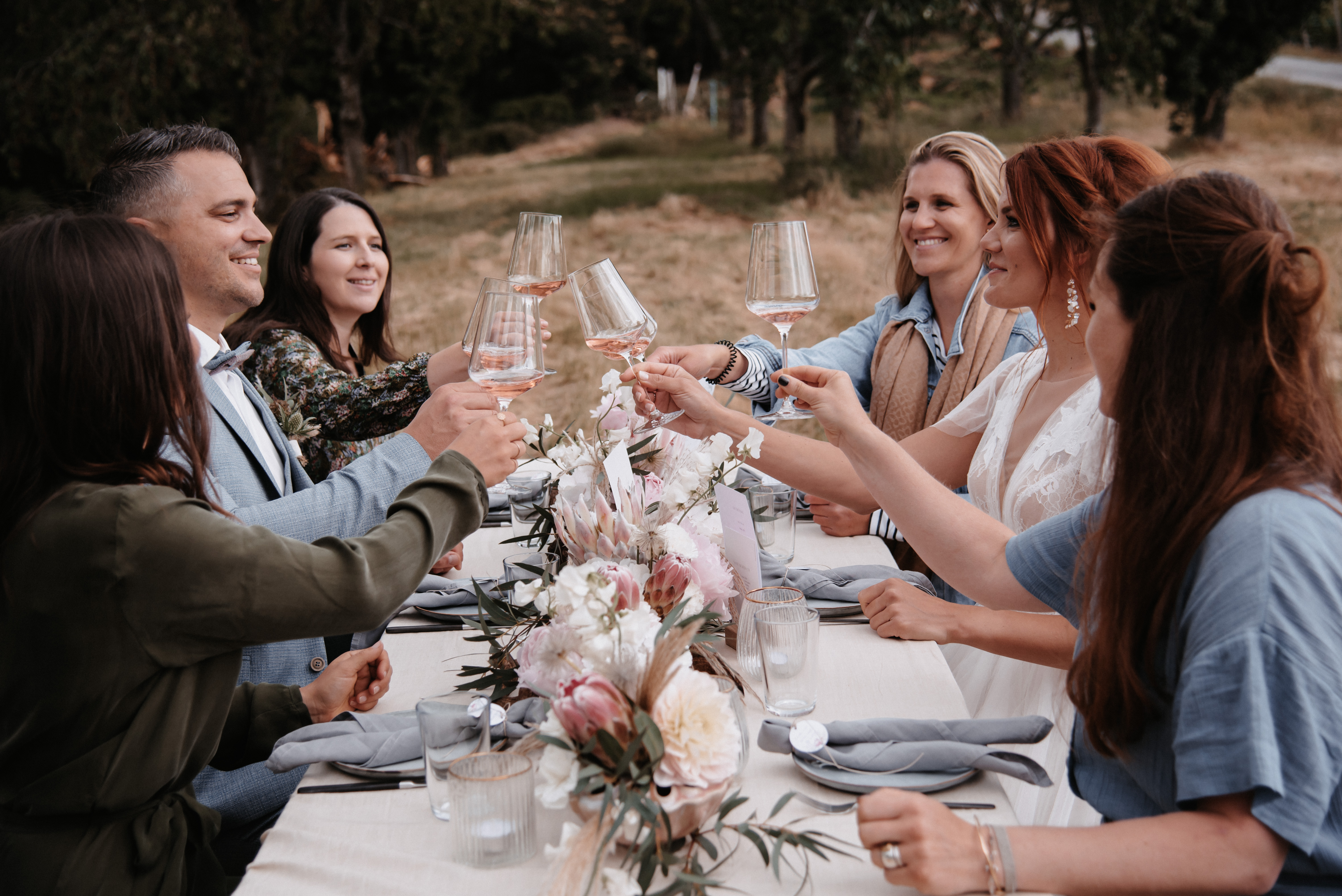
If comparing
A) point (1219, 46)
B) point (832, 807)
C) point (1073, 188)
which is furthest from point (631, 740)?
point (1219, 46)

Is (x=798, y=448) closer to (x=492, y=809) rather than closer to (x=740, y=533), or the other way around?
(x=740, y=533)

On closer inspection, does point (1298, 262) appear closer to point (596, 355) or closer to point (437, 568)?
point (437, 568)

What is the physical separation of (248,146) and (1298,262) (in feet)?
51.5

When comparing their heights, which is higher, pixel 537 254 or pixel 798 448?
pixel 537 254

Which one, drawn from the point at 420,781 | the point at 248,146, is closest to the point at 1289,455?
the point at 420,781

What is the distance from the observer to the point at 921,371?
3484mm

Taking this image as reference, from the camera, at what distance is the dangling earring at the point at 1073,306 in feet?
8.00

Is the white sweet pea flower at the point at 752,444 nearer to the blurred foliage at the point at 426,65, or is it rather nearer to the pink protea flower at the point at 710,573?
the pink protea flower at the point at 710,573

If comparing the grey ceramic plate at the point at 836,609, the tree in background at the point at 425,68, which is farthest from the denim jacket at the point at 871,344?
the tree in background at the point at 425,68

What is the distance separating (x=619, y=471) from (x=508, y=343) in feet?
1.00

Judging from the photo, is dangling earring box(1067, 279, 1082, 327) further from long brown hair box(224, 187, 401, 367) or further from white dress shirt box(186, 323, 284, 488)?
long brown hair box(224, 187, 401, 367)

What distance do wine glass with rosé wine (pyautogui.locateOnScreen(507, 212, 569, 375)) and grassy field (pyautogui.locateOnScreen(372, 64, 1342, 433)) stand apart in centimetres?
133

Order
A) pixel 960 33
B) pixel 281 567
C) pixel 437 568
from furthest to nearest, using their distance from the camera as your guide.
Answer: pixel 960 33
pixel 437 568
pixel 281 567

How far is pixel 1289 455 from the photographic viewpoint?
1.28 meters
